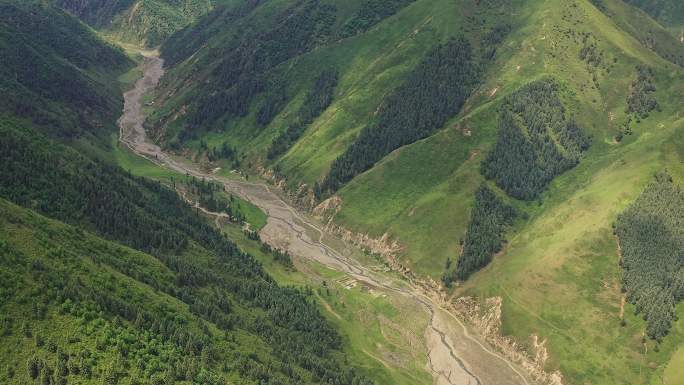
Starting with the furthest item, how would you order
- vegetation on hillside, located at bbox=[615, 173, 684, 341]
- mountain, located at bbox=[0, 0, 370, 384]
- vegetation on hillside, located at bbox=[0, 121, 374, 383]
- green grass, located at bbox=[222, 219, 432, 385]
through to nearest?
green grass, located at bbox=[222, 219, 432, 385] → vegetation on hillside, located at bbox=[615, 173, 684, 341] → vegetation on hillside, located at bbox=[0, 121, 374, 383] → mountain, located at bbox=[0, 0, 370, 384]

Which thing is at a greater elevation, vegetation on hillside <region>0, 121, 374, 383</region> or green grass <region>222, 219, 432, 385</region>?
vegetation on hillside <region>0, 121, 374, 383</region>

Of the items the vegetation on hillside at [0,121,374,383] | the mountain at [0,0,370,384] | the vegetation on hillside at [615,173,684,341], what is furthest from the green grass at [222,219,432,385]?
the vegetation on hillside at [615,173,684,341]

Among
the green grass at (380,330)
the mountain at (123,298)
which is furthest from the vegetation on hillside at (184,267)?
the green grass at (380,330)

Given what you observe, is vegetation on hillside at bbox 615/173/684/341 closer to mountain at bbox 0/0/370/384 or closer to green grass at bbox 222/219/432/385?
green grass at bbox 222/219/432/385

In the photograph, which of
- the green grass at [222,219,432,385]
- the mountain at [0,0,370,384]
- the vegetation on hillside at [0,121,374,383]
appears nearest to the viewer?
the mountain at [0,0,370,384]

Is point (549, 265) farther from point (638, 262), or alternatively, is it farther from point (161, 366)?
point (161, 366)

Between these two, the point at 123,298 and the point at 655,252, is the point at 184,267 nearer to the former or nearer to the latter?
the point at 123,298

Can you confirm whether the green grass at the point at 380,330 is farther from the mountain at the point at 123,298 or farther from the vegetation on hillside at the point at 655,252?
the vegetation on hillside at the point at 655,252

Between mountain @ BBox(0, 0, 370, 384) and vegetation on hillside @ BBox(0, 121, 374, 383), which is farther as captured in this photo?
vegetation on hillside @ BBox(0, 121, 374, 383)
